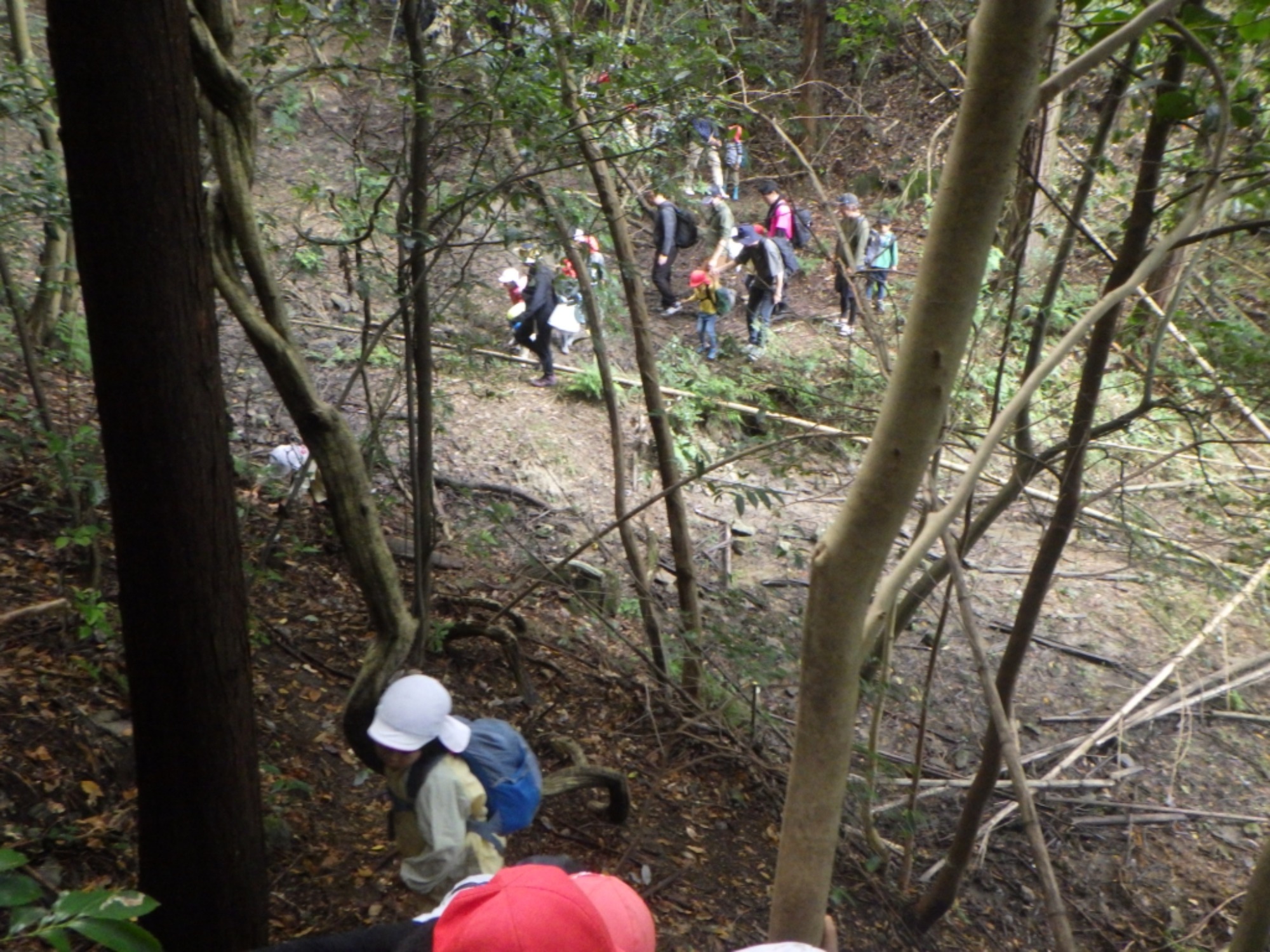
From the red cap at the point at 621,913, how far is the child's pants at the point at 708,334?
912 centimetres

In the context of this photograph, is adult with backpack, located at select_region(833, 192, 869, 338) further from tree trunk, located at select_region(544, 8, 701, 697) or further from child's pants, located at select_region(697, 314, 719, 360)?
child's pants, located at select_region(697, 314, 719, 360)

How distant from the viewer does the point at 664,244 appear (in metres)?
10.4

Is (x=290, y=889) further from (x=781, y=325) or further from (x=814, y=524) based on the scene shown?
(x=781, y=325)

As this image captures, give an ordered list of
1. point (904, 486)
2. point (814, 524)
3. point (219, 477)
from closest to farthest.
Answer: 1. point (904, 486)
2. point (219, 477)
3. point (814, 524)

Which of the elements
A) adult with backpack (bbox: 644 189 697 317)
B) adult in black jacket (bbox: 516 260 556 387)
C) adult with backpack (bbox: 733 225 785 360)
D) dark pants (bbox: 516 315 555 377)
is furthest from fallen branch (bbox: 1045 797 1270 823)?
dark pants (bbox: 516 315 555 377)


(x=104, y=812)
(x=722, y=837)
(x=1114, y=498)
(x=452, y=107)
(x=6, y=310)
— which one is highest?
(x=452, y=107)

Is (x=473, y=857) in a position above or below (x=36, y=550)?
below

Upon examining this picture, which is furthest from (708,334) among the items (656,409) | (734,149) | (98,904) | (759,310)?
(98,904)

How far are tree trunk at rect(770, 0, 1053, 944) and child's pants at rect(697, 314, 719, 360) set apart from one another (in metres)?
9.06

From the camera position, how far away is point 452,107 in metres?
5.16

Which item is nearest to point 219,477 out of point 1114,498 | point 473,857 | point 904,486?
point 473,857

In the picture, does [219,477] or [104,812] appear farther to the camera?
[104,812]

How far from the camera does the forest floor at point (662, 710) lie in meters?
4.11

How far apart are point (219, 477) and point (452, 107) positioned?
3256mm
